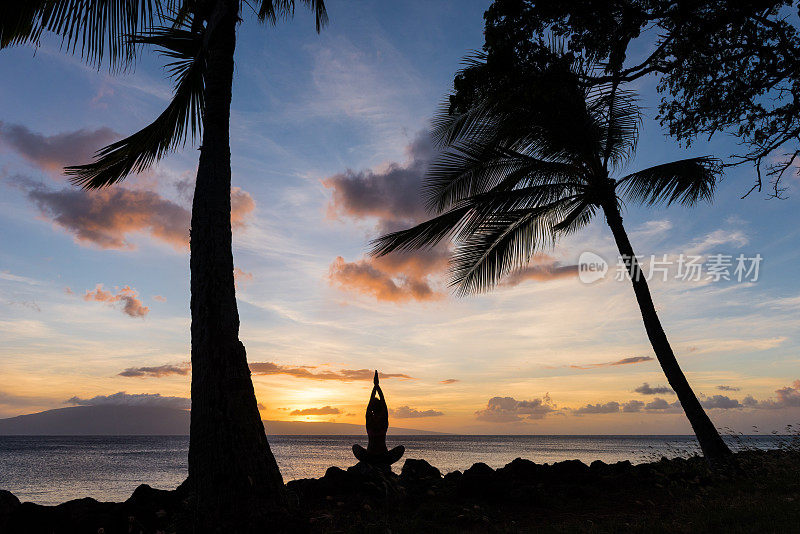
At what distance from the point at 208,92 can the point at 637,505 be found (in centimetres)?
855

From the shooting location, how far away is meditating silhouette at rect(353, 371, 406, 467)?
31.1ft

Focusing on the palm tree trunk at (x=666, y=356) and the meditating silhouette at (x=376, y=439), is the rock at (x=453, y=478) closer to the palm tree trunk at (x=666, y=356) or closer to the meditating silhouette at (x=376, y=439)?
the meditating silhouette at (x=376, y=439)

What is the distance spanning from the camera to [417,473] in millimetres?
8797

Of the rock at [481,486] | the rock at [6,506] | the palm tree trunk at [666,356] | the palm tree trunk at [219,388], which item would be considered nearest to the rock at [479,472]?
the rock at [481,486]

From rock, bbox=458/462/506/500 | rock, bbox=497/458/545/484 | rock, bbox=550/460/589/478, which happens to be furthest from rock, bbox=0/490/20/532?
rock, bbox=550/460/589/478

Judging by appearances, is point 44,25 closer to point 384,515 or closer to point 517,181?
point 384,515

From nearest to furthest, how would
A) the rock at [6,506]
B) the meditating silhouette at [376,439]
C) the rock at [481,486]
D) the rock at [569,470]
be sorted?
the rock at [6,506] < the rock at [481,486] < the rock at [569,470] < the meditating silhouette at [376,439]

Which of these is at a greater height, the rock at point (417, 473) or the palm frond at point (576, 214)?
the palm frond at point (576, 214)

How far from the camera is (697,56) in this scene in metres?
7.32

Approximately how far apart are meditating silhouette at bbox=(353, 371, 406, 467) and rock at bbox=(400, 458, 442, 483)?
42 cm

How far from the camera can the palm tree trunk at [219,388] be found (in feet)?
16.2

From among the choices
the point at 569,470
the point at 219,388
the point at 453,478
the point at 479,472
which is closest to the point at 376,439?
the point at 453,478

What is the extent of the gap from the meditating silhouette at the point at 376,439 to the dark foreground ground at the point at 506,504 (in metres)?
0.59

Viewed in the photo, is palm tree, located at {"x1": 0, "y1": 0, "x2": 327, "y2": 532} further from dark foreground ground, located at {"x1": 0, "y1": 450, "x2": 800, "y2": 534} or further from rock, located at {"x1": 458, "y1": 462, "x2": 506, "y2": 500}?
rock, located at {"x1": 458, "y1": 462, "x2": 506, "y2": 500}
